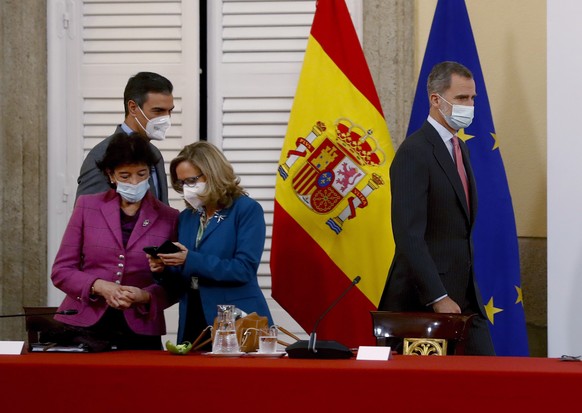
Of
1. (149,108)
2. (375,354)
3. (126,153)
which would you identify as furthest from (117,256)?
(375,354)

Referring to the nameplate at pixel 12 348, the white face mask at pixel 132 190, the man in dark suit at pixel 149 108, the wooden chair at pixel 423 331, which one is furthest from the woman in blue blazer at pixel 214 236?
the nameplate at pixel 12 348

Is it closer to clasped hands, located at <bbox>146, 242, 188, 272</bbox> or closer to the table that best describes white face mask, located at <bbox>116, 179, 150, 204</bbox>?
clasped hands, located at <bbox>146, 242, 188, 272</bbox>

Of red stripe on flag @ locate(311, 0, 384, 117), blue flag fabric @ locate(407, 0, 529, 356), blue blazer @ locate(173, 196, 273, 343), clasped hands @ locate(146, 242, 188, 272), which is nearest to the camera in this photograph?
clasped hands @ locate(146, 242, 188, 272)

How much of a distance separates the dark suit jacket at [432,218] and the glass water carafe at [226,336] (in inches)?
35.0

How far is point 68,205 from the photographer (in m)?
5.89

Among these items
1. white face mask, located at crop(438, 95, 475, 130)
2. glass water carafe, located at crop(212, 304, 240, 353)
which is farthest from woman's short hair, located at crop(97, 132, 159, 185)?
white face mask, located at crop(438, 95, 475, 130)

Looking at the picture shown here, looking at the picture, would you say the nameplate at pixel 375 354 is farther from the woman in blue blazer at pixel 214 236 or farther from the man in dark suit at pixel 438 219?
the woman in blue blazer at pixel 214 236

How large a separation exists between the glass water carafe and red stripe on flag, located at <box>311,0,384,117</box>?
2.23m

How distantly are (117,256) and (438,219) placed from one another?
117cm

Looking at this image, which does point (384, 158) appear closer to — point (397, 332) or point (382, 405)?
point (397, 332)

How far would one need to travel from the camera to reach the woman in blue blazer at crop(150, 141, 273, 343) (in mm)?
4293

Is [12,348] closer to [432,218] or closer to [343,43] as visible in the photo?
[432,218]

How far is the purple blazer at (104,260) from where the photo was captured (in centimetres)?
403

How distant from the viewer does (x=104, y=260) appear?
13.4 feet
